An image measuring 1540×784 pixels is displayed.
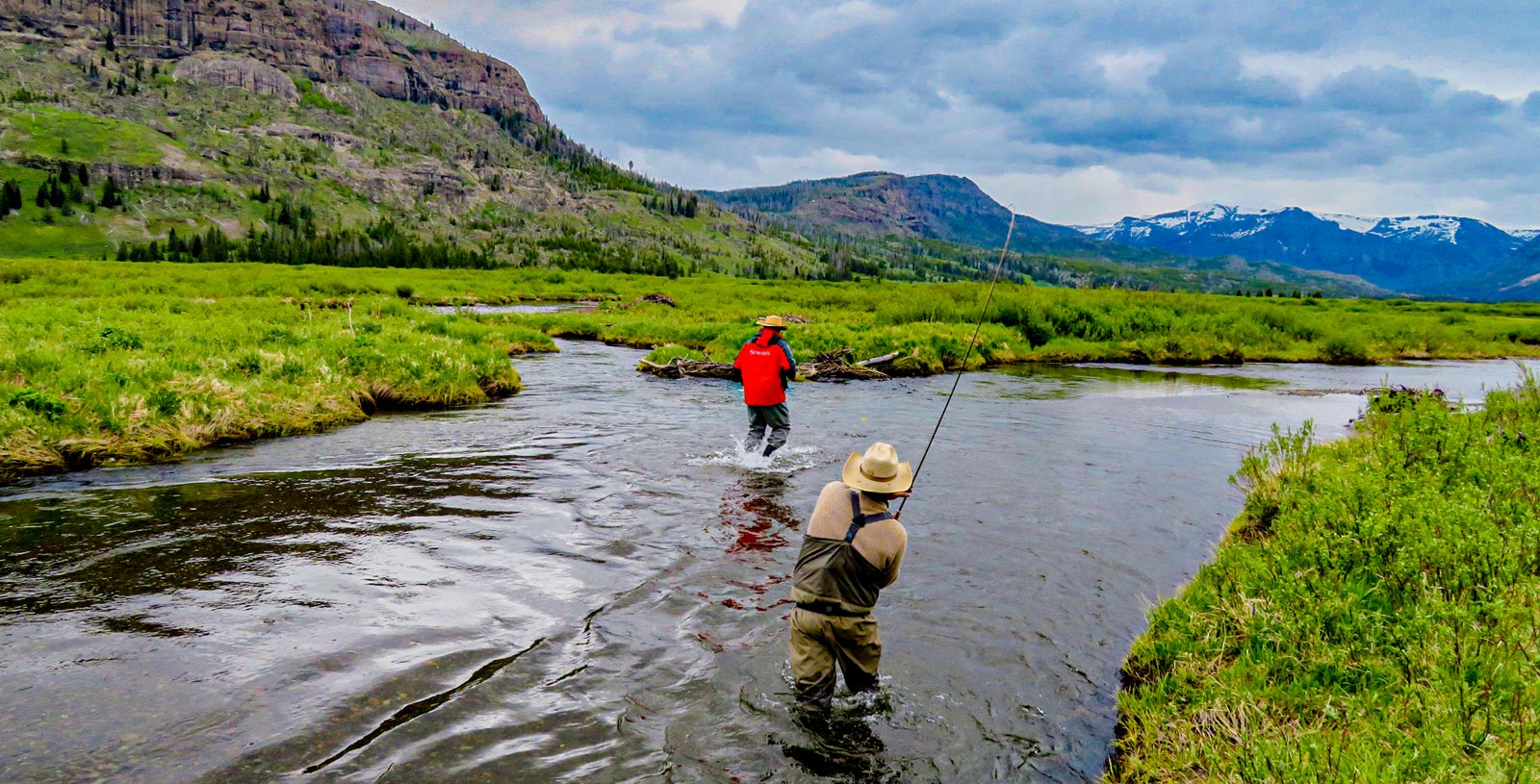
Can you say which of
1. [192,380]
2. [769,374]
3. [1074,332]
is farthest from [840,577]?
[1074,332]

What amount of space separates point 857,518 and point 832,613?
0.78 metres

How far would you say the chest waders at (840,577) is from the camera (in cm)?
613

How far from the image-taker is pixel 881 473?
622cm

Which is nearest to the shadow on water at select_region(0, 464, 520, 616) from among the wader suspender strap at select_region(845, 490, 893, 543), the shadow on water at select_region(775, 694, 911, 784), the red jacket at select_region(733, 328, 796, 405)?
the red jacket at select_region(733, 328, 796, 405)

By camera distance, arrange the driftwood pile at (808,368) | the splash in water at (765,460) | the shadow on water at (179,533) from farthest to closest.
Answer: the driftwood pile at (808,368) → the splash in water at (765,460) → the shadow on water at (179,533)

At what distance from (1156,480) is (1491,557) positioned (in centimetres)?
784

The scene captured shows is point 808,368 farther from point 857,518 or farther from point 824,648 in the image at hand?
point 824,648

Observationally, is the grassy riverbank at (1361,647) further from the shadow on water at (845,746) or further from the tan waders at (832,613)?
the tan waders at (832,613)

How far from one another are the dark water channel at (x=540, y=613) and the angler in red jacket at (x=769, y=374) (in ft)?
2.98

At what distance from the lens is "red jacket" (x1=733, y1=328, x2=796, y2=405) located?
14086mm

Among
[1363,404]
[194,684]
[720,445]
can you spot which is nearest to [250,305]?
[720,445]

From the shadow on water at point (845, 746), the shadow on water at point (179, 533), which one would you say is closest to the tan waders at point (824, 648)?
the shadow on water at point (845, 746)

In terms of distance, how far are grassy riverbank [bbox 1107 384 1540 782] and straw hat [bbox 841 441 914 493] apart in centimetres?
241

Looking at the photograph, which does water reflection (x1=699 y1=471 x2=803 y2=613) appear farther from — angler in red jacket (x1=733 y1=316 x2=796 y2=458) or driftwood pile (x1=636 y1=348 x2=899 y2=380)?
driftwood pile (x1=636 y1=348 x2=899 y2=380)
